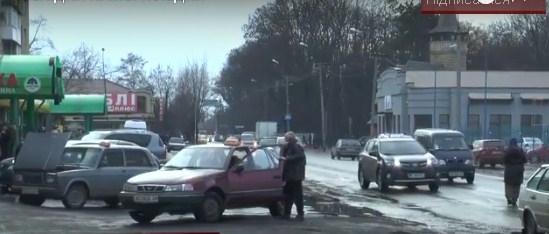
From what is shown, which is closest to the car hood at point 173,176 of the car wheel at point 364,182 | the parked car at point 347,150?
the car wheel at point 364,182

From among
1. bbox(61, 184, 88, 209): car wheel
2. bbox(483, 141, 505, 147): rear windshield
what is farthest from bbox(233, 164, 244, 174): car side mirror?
bbox(483, 141, 505, 147): rear windshield

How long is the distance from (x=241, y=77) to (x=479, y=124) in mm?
30241

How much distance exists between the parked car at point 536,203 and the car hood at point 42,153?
10758 mm

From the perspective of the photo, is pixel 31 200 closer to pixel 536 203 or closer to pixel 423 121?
pixel 536 203

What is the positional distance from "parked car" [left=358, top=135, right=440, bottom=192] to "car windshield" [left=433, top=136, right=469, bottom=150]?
11.5ft

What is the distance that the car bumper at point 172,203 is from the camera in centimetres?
1759

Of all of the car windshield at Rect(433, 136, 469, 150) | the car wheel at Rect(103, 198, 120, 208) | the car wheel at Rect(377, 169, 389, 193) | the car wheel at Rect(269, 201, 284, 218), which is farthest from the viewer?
the car windshield at Rect(433, 136, 469, 150)

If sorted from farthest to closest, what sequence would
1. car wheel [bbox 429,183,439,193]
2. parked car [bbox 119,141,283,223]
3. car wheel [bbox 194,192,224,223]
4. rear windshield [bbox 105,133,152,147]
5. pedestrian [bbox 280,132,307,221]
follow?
rear windshield [bbox 105,133,152,147]
car wheel [bbox 429,183,439,193]
pedestrian [bbox 280,132,307,221]
car wheel [bbox 194,192,224,223]
parked car [bbox 119,141,283,223]

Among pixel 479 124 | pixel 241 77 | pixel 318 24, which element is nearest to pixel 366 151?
pixel 479 124

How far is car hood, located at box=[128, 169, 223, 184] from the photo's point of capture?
1788 cm

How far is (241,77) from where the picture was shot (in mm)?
102188

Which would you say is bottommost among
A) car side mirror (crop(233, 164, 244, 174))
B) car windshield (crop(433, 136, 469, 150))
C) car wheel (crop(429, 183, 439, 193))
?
car wheel (crop(429, 183, 439, 193))

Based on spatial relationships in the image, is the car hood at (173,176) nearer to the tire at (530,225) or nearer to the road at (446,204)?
the road at (446,204)

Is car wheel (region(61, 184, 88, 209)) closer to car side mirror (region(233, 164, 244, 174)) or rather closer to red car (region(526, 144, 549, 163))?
car side mirror (region(233, 164, 244, 174))
